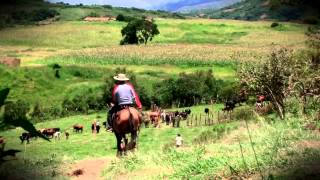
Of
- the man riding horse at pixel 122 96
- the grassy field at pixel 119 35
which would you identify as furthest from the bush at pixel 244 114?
the grassy field at pixel 119 35

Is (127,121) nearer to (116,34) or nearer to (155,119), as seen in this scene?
(155,119)

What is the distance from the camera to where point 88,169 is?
40.6 ft

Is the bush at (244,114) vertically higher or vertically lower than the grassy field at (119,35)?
higher

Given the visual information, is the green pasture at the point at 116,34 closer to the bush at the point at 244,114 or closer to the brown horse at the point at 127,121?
the bush at the point at 244,114

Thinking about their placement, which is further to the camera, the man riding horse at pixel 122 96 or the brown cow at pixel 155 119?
the brown cow at pixel 155 119

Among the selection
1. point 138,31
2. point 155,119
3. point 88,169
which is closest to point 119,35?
point 138,31

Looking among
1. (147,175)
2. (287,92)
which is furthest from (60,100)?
(147,175)

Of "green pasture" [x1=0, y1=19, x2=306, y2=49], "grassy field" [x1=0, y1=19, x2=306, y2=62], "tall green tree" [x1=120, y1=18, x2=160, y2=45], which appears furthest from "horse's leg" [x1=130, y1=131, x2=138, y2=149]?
"green pasture" [x1=0, y1=19, x2=306, y2=49]

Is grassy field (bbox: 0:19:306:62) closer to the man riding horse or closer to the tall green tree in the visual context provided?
the tall green tree

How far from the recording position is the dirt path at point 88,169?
1146cm

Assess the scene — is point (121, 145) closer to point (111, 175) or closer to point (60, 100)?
point (111, 175)

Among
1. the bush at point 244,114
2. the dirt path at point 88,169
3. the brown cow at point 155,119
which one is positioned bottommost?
the brown cow at point 155,119

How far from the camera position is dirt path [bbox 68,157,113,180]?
11461mm

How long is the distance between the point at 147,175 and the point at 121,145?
16.8ft
